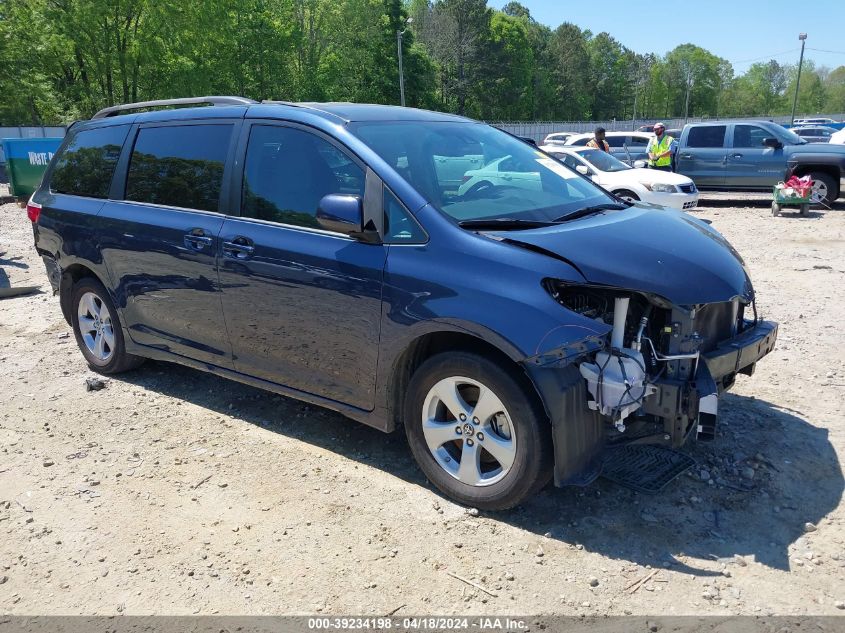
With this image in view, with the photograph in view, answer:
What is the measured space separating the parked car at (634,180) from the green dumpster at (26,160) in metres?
13.1

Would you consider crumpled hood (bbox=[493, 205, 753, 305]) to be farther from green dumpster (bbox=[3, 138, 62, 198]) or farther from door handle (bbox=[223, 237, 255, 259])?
green dumpster (bbox=[3, 138, 62, 198])

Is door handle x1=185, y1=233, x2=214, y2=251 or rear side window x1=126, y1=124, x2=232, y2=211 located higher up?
rear side window x1=126, y1=124, x2=232, y2=211

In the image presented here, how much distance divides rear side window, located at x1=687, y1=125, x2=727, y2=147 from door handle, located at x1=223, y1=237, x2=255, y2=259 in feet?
48.8

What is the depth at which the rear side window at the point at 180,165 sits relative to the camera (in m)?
4.34

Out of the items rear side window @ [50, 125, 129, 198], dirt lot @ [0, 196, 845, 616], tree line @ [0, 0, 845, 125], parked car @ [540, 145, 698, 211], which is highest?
tree line @ [0, 0, 845, 125]

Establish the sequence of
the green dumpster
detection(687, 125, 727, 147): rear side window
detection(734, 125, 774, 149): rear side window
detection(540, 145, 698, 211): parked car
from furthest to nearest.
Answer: the green dumpster
detection(687, 125, 727, 147): rear side window
detection(734, 125, 774, 149): rear side window
detection(540, 145, 698, 211): parked car

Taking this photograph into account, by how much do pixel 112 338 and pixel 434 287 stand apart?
321 centimetres

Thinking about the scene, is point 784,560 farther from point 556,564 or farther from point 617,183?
point 617,183

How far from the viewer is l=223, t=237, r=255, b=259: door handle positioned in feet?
13.3

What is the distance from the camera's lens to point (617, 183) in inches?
517

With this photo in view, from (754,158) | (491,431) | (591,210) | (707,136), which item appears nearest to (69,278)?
(491,431)

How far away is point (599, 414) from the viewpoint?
321 cm

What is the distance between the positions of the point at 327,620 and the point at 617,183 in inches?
461

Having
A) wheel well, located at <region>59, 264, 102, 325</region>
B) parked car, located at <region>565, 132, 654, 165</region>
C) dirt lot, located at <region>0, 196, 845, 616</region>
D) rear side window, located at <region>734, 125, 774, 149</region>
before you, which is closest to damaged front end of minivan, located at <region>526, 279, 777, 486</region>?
dirt lot, located at <region>0, 196, 845, 616</region>
